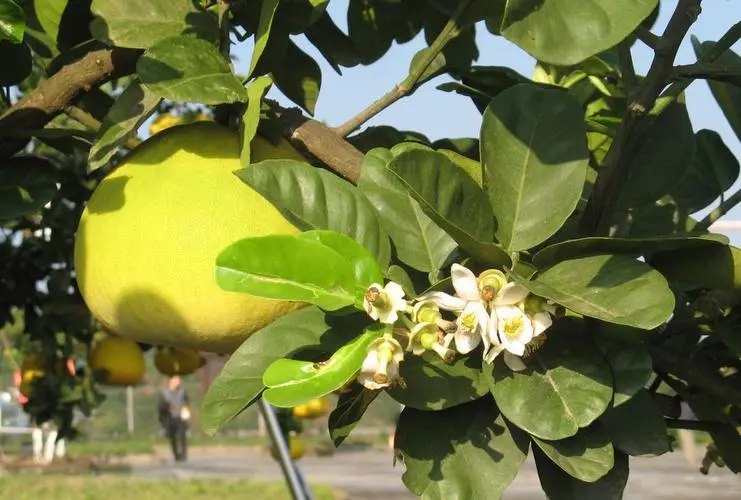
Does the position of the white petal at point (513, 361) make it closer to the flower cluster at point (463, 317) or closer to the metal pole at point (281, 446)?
the flower cluster at point (463, 317)

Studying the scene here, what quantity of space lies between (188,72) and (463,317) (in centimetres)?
26

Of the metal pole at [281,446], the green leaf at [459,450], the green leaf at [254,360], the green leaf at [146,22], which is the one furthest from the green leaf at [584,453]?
the metal pole at [281,446]

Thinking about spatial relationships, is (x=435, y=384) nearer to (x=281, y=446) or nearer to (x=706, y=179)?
(x=706, y=179)

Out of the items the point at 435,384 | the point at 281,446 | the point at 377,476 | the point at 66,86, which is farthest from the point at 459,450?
the point at 377,476

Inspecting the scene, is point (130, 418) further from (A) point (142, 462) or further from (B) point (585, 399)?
(B) point (585, 399)

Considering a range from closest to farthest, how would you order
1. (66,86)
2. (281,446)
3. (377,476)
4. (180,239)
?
(180,239), (66,86), (281,446), (377,476)

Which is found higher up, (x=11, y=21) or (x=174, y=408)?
(x=11, y=21)

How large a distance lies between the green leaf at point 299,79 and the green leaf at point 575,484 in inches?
13.5

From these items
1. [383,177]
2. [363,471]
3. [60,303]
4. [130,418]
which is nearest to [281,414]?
[60,303]

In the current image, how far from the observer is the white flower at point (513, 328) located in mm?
460

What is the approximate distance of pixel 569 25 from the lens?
1.38 feet

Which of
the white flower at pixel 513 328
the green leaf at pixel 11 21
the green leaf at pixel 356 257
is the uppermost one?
the green leaf at pixel 11 21

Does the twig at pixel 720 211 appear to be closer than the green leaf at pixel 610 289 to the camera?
No

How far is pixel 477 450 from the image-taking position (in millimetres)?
526
